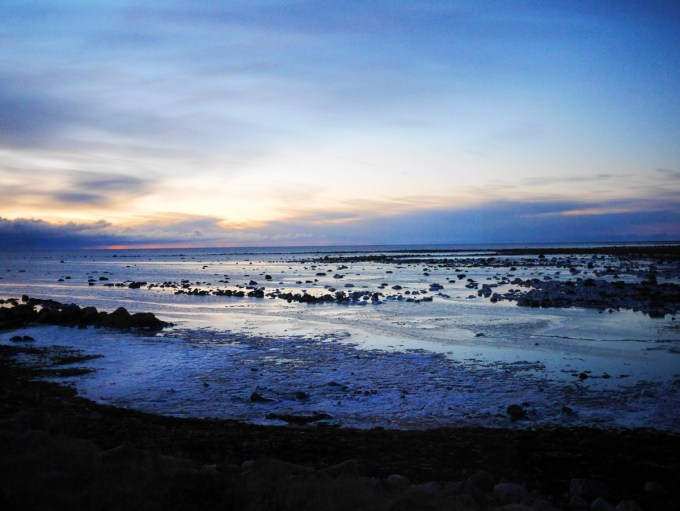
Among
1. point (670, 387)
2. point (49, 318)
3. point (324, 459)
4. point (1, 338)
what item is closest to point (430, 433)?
point (324, 459)

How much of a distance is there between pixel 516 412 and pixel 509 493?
3.67m

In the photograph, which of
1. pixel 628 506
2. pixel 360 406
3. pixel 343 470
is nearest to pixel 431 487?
pixel 343 470

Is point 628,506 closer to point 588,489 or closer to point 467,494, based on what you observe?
point 588,489

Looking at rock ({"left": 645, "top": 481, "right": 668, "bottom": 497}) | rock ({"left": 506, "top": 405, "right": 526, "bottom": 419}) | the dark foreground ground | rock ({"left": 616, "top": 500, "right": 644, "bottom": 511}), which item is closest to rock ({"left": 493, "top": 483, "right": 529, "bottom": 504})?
the dark foreground ground

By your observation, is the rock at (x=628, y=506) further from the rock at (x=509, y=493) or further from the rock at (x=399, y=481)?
the rock at (x=399, y=481)

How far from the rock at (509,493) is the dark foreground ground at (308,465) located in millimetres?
14

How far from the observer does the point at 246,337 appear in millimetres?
19453

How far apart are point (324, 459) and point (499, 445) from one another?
2.81 m

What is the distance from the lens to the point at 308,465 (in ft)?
24.7

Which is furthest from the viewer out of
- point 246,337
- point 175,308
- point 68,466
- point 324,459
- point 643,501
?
point 175,308

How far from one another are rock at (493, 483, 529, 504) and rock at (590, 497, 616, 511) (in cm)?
74

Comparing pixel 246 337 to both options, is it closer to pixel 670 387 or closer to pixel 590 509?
pixel 670 387

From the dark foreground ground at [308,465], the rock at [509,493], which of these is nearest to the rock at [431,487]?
Answer: the dark foreground ground at [308,465]

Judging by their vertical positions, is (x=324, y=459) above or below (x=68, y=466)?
below
